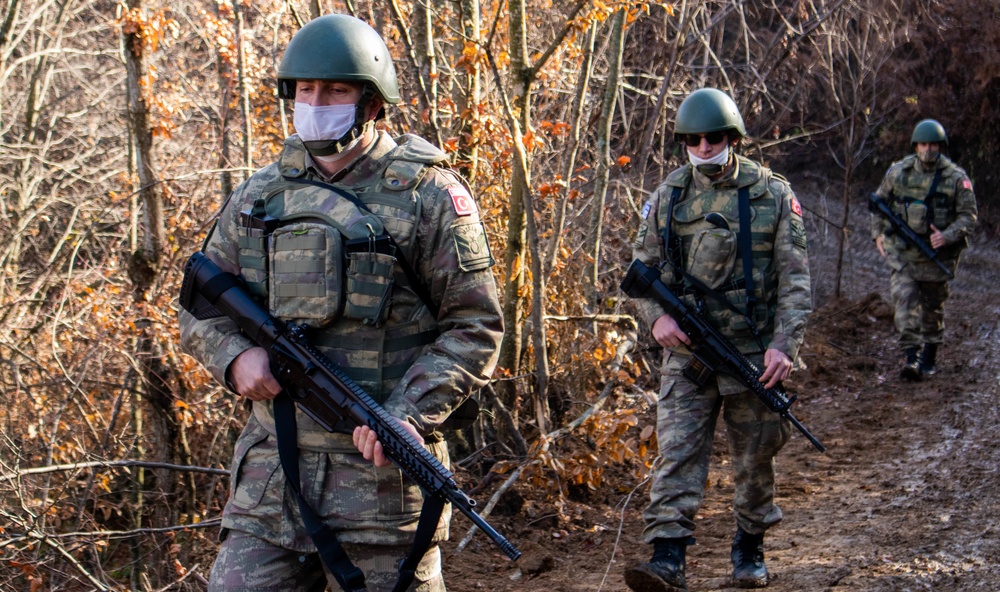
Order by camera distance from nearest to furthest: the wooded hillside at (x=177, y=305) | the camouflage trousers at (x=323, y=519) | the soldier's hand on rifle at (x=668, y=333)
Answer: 1. the camouflage trousers at (x=323, y=519)
2. the soldier's hand on rifle at (x=668, y=333)
3. the wooded hillside at (x=177, y=305)

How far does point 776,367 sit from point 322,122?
7.90 ft

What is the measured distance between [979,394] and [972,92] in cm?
906

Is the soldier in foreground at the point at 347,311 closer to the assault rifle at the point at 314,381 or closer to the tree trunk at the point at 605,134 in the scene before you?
the assault rifle at the point at 314,381

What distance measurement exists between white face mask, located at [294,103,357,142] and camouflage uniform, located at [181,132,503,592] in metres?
0.10

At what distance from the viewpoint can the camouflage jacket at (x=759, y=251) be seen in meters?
4.47

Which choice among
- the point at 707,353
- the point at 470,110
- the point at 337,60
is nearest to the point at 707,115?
the point at 707,353

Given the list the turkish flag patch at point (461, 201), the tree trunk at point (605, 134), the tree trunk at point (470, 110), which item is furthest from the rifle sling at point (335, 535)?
the tree trunk at point (605, 134)

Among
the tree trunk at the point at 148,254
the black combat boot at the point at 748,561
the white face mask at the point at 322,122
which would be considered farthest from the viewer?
the tree trunk at the point at 148,254

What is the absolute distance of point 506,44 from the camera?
751 cm

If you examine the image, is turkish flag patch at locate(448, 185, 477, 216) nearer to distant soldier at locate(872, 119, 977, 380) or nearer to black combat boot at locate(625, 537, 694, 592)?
black combat boot at locate(625, 537, 694, 592)

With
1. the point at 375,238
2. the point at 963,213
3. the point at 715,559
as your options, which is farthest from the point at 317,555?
the point at 963,213

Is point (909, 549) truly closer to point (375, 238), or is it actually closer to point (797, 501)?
point (797, 501)

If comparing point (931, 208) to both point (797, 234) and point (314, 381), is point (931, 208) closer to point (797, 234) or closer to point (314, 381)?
point (797, 234)

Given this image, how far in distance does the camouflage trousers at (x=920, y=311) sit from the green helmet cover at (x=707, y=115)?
5.60 m
